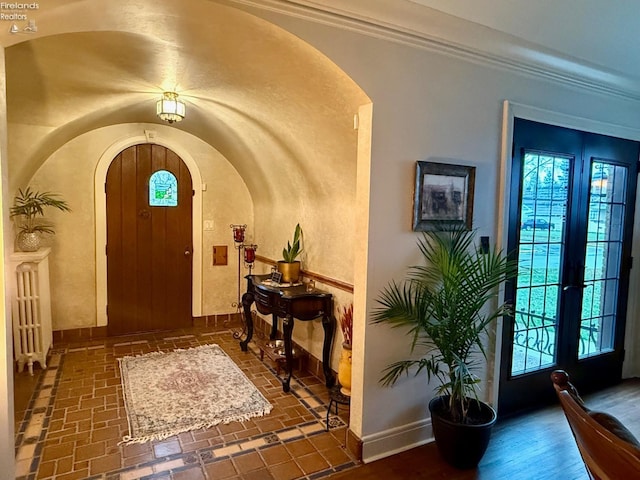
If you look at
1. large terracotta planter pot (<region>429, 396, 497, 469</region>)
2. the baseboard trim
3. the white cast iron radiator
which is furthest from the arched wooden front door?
large terracotta planter pot (<region>429, 396, 497, 469</region>)

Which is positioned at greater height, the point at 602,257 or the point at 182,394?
the point at 602,257

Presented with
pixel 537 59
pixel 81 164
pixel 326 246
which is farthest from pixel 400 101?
pixel 81 164

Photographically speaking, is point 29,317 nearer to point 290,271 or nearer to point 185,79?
point 290,271

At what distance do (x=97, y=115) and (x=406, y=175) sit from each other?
9.84 feet

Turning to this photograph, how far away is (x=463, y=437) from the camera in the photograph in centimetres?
223

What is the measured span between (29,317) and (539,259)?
14.2 ft

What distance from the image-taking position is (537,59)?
266 centimetres

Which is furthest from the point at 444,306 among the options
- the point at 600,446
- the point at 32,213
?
the point at 32,213

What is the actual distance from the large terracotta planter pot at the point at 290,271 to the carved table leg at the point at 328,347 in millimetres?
562

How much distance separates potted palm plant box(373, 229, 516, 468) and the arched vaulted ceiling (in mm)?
976

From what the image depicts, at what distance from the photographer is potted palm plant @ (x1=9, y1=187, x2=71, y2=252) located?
3684 millimetres

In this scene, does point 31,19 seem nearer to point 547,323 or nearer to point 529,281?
point 529,281

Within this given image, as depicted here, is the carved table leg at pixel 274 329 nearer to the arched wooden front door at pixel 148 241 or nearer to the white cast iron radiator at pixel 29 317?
the arched wooden front door at pixel 148 241

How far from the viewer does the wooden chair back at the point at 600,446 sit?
2.94ft
